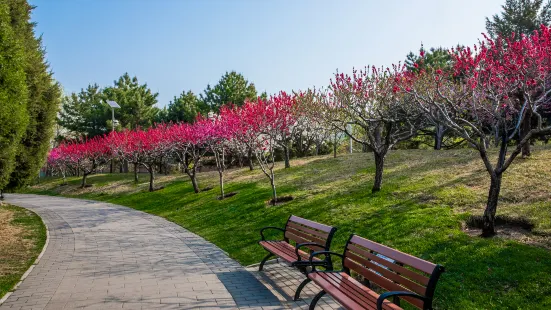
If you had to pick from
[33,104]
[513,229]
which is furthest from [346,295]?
[33,104]

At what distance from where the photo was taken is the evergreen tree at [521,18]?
2536 centimetres

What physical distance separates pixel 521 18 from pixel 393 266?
91.9 ft

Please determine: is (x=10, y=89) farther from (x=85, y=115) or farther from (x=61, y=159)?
(x=85, y=115)

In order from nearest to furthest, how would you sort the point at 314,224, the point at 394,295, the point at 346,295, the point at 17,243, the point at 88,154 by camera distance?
the point at 394,295, the point at 346,295, the point at 314,224, the point at 17,243, the point at 88,154

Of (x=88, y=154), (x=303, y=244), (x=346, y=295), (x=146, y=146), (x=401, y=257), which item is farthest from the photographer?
(x=88, y=154)

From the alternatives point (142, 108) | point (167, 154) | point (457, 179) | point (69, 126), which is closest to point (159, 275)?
point (457, 179)

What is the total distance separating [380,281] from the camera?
4.47 meters

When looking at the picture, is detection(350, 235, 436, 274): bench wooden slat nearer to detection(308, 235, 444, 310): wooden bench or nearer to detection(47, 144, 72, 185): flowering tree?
detection(308, 235, 444, 310): wooden bench

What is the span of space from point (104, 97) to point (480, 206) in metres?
40.9

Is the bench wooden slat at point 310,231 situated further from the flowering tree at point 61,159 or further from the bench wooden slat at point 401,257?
the flowering tree at point 61,159

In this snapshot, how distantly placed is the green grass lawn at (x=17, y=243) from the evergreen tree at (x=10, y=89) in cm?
231

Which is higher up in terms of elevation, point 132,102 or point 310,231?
point 132,102

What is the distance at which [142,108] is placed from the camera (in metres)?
42.1

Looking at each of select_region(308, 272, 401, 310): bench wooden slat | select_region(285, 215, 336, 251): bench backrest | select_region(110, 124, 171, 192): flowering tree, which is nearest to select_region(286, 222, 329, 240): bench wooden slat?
select_region(285, 215, 336, 251): bench backrest
